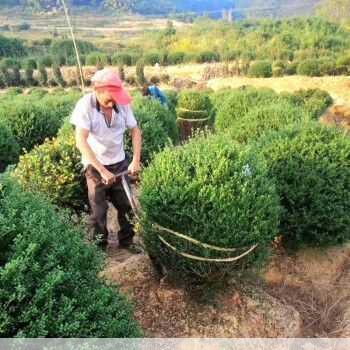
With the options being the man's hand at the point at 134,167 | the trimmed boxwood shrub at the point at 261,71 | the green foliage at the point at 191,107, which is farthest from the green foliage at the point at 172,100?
the trimmed boxwood shrub at the point at 261,71

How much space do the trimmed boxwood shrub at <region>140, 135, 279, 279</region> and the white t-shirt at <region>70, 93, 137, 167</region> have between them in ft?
1.77

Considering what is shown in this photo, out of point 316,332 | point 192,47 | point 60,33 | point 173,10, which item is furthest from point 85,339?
point 173,10

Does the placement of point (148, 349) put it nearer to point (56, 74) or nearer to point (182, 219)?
point (182, 219)

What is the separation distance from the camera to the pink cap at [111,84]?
13.9 ft

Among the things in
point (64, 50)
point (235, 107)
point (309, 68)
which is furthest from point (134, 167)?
point (64, 50)

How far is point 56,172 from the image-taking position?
5.12 meters

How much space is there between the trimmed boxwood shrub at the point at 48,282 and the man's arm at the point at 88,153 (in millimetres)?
1215

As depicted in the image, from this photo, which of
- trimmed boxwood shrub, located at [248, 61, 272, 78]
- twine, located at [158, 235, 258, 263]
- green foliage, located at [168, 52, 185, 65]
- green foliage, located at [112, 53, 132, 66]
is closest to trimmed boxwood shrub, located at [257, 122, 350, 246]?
twine, located at [158, 235, 258, 263]

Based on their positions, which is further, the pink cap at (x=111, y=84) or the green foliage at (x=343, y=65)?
the green foliage at (x=343, y=65)

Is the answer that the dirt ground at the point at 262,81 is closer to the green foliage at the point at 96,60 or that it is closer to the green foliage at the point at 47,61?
the green foliage at the point at 96,60

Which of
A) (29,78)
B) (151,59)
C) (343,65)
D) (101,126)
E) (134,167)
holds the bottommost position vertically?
(151,59)

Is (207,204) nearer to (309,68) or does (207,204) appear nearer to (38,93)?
(38,93)

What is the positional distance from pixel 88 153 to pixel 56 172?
964 mm

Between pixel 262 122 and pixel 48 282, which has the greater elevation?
pixel 48 282
